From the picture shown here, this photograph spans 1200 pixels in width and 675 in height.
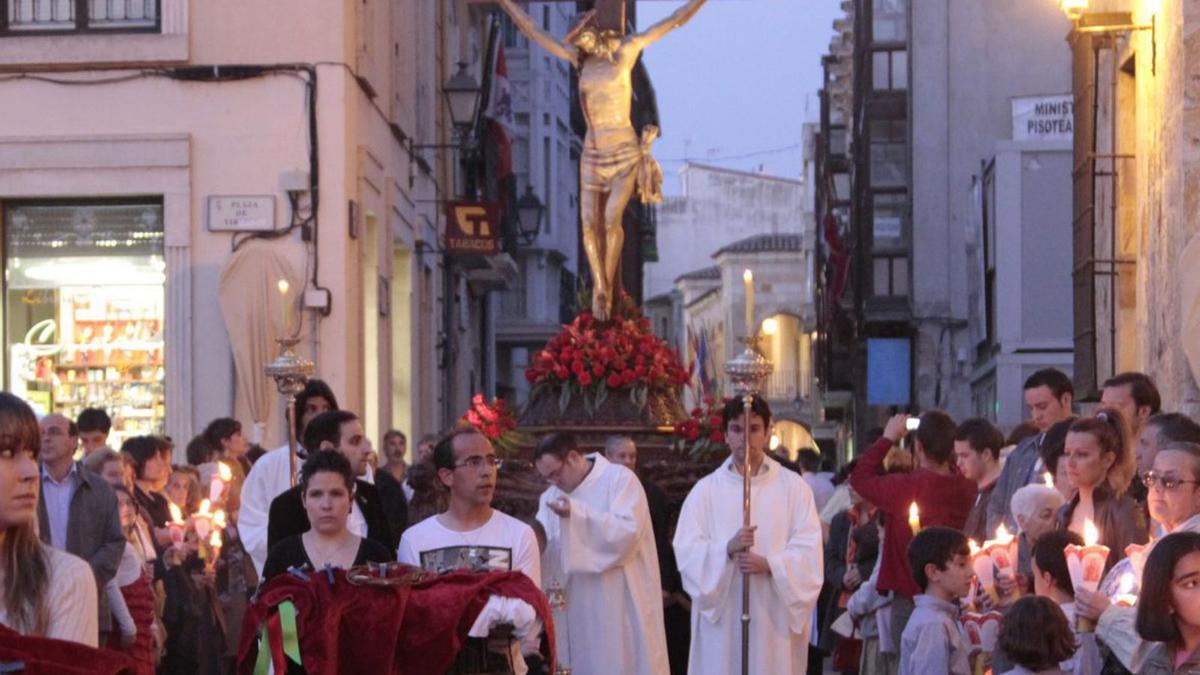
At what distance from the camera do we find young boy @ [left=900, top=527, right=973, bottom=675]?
10.2 metres

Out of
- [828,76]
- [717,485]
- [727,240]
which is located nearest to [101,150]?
[717,485]

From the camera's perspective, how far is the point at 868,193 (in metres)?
47.4

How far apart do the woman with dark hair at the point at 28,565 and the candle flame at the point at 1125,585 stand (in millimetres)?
3544

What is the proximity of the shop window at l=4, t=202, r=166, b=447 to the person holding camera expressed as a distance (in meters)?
11.3

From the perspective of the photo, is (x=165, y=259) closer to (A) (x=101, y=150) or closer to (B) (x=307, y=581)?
(A) (x=101, y=150)

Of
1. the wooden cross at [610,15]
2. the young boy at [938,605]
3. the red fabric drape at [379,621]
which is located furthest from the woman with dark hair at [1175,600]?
the wooden cross at [610,15]

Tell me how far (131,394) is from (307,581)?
15594mm

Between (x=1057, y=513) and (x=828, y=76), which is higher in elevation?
(x=828, y=76)

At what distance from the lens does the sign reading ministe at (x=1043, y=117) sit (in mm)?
38781

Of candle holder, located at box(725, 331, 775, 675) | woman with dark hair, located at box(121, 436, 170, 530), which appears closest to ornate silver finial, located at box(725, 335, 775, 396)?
candle holder, located at box(725, 331, 775, 675)

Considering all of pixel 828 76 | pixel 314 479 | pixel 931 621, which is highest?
pixel 828 76

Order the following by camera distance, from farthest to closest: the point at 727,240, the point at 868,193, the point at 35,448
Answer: the point at 727,240
the point at 868,193
the point at 35,448

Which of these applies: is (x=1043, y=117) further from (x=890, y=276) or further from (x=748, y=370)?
(x=748, y=370)

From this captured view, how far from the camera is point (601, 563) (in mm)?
12461
